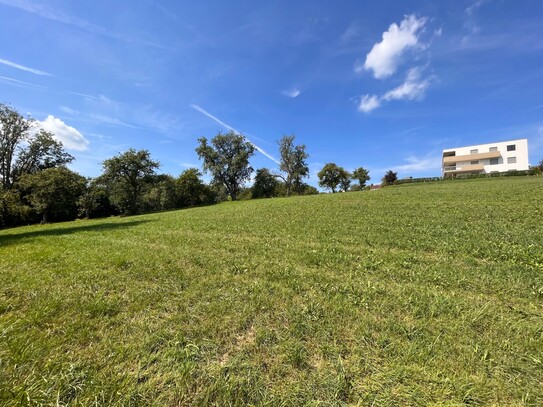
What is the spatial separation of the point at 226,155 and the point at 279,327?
53.7 m

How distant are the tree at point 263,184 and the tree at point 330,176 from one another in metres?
20.4

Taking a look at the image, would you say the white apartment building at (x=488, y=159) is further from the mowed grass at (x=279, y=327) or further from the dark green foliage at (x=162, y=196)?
the mowed grass at (x=279, y=327)

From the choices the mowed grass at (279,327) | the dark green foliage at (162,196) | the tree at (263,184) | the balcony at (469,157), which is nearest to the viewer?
the mowed grass at (279,327)

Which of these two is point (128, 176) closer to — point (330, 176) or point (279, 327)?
point (279, 327)

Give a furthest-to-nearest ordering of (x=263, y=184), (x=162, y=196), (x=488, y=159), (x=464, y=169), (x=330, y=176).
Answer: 1. (x=330, y=176)
2. (x=464, y=169)
3. (x=488, y=159)
4. (x=263, y=184)
5. (x=162, y=196)

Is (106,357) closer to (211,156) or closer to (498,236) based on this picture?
(498,236)

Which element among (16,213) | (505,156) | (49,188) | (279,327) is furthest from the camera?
(505,156)

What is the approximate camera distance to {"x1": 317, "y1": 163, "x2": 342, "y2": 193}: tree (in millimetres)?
72688

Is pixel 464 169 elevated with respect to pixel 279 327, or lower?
elevated

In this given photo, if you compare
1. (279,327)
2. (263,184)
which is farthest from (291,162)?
(279,327)

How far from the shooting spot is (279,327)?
3.49 m

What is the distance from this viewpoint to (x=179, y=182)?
5122 centimetres

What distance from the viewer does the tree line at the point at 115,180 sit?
3462 cm

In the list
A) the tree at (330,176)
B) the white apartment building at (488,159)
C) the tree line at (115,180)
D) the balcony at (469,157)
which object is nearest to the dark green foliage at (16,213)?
the tree line at (115,180)
